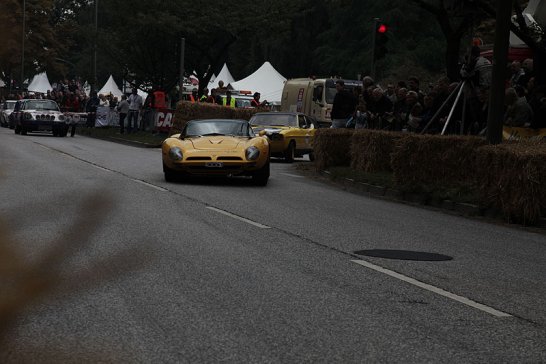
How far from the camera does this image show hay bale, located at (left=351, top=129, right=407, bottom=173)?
21375 mm

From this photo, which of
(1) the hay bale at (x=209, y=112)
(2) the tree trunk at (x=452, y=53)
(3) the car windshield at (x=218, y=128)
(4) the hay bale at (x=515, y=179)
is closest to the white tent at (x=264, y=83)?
(1) the hay bale at (x=209, y=112)

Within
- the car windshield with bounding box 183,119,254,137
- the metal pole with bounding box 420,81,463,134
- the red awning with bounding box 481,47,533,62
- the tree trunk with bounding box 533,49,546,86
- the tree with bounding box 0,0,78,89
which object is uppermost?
the red awning with bounding box 481,47,533,62

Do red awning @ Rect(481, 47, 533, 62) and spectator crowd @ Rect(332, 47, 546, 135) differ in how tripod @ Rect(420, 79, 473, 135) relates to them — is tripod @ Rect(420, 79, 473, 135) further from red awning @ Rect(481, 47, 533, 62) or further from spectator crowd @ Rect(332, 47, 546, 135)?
red awning @ Rect(481, 47, 533, 62)

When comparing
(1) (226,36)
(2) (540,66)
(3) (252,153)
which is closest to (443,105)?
(2) (540,66)

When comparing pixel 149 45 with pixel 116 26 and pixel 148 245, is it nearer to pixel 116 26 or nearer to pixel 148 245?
pixel 116 26

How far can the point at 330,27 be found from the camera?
265 ft

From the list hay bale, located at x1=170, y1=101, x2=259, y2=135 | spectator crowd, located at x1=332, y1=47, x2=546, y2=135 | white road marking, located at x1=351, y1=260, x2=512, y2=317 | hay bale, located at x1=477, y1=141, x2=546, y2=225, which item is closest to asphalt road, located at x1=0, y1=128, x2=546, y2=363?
white road marking, located at x1=351, y1=260, x2=512, y2=317

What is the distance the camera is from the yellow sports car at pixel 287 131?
31781mm

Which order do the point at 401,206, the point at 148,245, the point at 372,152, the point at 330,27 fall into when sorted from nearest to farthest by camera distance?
the point at 148,245 < the point at 401,206 < the point at 372,152 < the point at 330,27

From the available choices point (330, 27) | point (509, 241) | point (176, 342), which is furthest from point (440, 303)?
point (330, 27)

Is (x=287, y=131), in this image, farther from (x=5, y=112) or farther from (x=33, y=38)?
(x=33, y=38)

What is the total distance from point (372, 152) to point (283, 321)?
16.1 meters

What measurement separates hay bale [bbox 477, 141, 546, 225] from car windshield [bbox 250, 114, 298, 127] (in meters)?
16.5

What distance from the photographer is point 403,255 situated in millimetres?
10359
